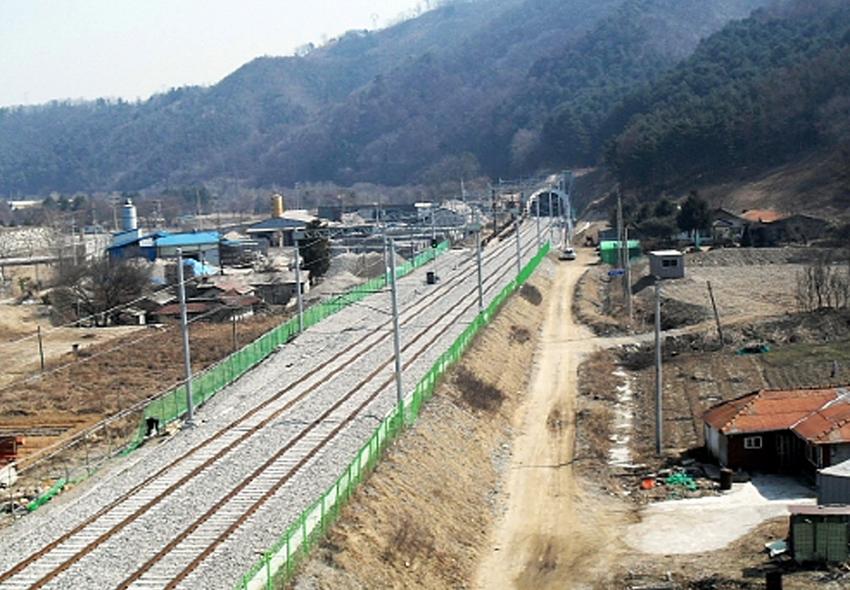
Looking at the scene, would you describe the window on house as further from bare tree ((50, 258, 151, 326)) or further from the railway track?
bare tree ((50, 258, 151, 326))

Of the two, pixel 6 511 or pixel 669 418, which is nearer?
pixel 6 511

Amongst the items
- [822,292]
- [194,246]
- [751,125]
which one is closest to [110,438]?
[822,292]

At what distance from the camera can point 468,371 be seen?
87.1 feet

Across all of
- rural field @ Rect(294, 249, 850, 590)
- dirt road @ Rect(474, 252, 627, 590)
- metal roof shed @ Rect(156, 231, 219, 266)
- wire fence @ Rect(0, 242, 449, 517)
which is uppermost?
metal roof shed @ Rect(156, 231, 219, 266)

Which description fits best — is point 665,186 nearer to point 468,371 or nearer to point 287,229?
point 287,229

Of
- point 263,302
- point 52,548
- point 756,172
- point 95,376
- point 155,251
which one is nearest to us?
point 52,548

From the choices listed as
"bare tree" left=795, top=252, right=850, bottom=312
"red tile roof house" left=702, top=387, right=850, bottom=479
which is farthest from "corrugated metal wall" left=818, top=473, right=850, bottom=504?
"bare tree" left=795, top=252, right=850, bottom=312

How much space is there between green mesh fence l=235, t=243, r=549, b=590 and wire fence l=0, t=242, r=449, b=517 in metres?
3.94

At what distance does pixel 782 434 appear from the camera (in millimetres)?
20578

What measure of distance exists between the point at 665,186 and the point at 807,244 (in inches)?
827

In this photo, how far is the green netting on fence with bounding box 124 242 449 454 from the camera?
68.1 feet

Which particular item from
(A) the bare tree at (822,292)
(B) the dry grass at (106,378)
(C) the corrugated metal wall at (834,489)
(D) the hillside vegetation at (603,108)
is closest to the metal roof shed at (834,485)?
(C) the corrugated metal wall at (834,489)

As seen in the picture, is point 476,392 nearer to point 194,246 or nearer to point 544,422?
point 544,422

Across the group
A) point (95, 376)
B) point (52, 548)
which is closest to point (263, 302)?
point (95, 376)
